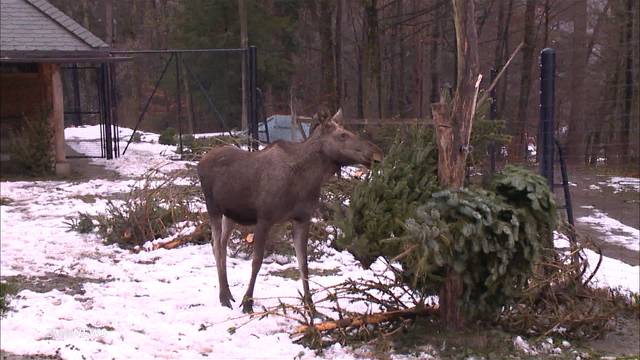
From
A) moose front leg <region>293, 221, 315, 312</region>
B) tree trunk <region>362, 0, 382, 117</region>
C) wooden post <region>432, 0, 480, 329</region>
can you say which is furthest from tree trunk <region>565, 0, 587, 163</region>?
moose front leg <region>293, 221, 315, 312</region>

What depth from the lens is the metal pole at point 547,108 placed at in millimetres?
7156

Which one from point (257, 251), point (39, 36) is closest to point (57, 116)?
point (39, 36)

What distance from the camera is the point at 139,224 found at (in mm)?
9398

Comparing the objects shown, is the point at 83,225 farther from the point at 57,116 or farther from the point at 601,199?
the point at 601,199

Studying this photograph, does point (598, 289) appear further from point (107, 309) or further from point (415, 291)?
point (107, 309)

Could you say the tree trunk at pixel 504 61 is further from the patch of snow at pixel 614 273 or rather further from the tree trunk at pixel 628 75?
the patch of snow at pixel 614 273

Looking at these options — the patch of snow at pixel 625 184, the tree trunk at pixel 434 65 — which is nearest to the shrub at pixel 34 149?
the patch of snow at pixel 625 184

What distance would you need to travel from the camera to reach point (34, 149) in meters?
15.8

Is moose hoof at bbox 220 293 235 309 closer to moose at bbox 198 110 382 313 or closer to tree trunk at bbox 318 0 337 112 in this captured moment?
moose at bbox 198 110 382 313

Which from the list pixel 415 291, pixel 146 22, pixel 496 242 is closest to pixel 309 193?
pixel 415 291

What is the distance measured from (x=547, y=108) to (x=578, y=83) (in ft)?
41.1

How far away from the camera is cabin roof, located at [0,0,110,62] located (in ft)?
50.4

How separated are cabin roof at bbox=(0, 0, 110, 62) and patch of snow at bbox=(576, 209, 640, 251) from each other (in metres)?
10.5

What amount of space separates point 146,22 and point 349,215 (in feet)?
105
